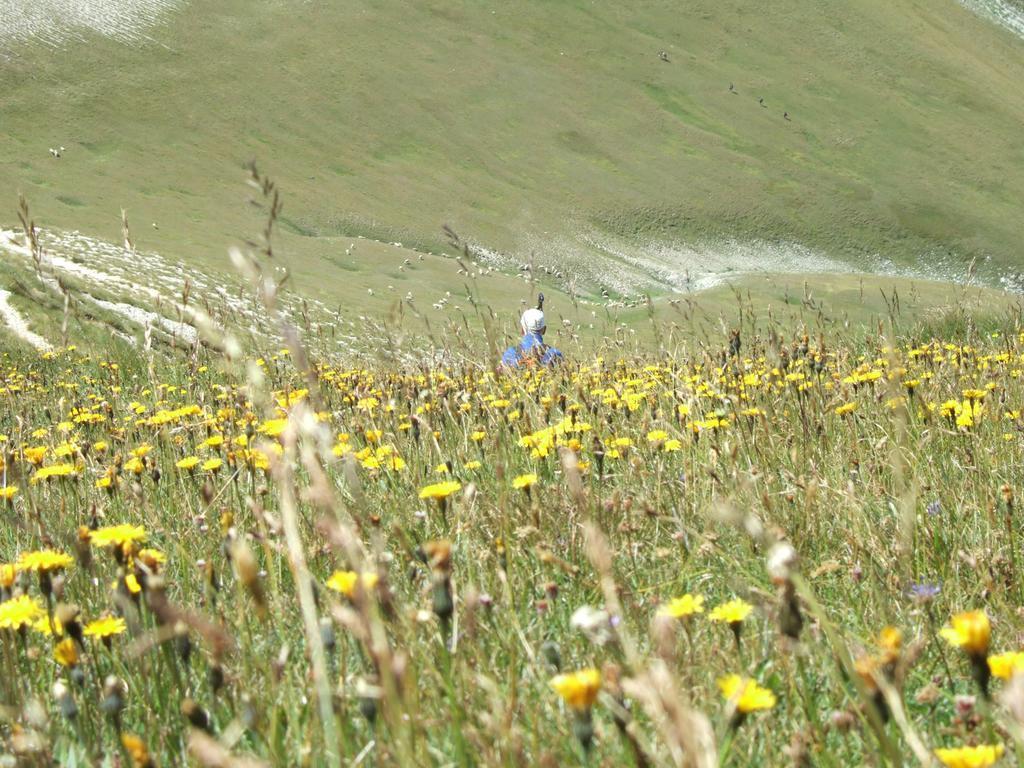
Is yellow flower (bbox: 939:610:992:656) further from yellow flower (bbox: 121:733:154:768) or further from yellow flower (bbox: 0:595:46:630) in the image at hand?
yellow flower (bbox: 0:595:46:630)

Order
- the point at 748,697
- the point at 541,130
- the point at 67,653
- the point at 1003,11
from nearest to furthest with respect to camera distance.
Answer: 1. the point at 748,697
2. the point at 67,653
3. the point at 541,130
4. the point at 1003,11

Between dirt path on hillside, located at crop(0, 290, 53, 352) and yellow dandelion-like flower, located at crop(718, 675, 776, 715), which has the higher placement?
yellow dandelion-like flower, located at crop(718, 675, 776, 715)

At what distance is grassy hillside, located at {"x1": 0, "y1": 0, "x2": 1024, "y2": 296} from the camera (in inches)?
1809

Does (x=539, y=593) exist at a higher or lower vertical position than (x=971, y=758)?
lower

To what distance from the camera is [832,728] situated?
4.81ft

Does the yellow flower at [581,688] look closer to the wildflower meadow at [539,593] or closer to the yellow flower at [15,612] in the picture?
the wildflower meadow at [539,593]

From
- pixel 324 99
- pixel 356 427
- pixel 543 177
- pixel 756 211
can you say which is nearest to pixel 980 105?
pixel 756 211

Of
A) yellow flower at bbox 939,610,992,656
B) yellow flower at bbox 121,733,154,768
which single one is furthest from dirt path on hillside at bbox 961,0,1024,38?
yellow flower at bbox 121,733,154,768

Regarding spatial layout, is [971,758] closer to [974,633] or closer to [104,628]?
[974,633]

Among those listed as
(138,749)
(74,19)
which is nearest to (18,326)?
(138,749)

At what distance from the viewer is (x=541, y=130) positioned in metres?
62.1

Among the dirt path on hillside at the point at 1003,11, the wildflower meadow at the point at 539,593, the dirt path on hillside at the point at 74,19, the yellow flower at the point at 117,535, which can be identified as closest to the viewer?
the wildflower meadow at the point at 539,593

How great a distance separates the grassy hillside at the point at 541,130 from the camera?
45.9m

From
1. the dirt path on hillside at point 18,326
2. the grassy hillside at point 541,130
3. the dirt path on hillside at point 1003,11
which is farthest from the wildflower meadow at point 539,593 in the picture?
the dirt path on hillside at point 1003,11
